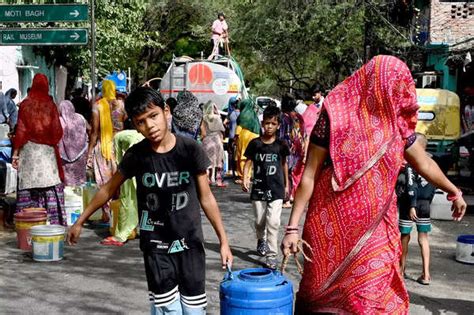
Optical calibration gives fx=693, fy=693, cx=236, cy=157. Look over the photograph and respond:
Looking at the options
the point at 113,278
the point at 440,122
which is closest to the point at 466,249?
the point at 113,278

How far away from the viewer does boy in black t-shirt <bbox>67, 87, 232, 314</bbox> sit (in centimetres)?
388

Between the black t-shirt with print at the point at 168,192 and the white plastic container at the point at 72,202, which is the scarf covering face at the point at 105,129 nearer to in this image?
the white plastic container at the point at 72,202

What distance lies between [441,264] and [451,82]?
15475 mm

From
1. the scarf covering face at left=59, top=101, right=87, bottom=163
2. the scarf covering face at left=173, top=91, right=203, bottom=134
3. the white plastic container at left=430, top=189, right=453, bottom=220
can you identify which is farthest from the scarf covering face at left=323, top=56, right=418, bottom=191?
the white plastic container at left=430, top=189, right=453, bottom=220

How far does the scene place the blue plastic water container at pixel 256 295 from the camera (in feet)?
11.8

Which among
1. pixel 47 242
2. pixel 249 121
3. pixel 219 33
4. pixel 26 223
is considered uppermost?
pixel 219 33

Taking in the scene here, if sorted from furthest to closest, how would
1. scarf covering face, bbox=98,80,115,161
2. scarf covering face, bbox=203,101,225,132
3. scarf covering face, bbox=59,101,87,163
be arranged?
scarf covering face, bbox=203,101,225,132 < scarf covering face, bbox=59,101,87,163 < scarf covering face, bbox=98,80,115,161

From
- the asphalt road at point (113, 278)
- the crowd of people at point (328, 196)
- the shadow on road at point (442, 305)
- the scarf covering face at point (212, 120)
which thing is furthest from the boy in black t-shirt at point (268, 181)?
the scarf covering face at point (212, 120)

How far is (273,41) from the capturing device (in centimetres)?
2897

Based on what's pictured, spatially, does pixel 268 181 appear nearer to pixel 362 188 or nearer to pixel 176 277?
pixel 176 277

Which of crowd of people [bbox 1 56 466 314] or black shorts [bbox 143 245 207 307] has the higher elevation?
crowd of people [bbox 1 56 466 314]

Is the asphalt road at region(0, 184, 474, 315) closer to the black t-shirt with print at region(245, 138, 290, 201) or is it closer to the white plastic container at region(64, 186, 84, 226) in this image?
the white plastic container at region(64, 186, 84, 226)

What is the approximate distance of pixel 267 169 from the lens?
24.2 ft

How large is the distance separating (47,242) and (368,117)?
15.8 feet
